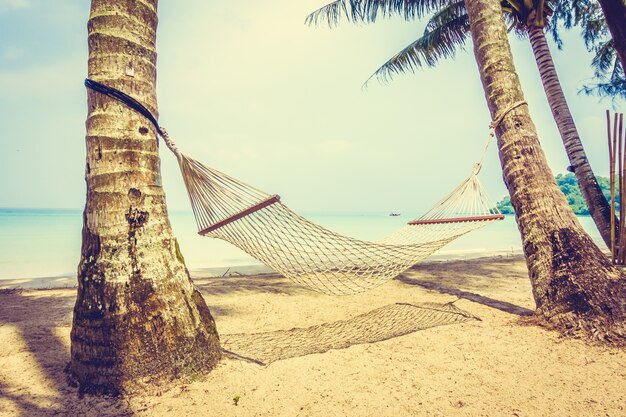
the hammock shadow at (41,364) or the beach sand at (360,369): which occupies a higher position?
the hammock shadow at (41,364)

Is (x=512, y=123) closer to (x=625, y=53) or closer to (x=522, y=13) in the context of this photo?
(x=625, y=53)

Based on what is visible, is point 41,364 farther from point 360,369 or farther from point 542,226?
point 542,226

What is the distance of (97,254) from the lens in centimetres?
143

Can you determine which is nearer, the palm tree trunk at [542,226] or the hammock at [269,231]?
the hammock at [269,231]

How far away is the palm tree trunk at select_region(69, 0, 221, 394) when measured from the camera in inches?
54.8

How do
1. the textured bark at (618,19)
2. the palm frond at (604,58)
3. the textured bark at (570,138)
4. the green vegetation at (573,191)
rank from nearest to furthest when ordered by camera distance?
1. the textured bark at (618,19)
2. the textured bark at (570,138)
3. the palm frond at (604,58)
4. the green vegetation at (573,191)

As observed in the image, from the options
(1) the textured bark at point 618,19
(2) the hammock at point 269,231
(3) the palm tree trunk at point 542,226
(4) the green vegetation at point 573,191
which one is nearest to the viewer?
(2) the hammock at point 269,231

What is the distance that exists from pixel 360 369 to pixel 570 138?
3947 mm

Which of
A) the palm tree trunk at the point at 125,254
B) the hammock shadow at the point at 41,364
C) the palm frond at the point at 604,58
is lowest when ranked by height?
the hammock shadow at the point at 41,364

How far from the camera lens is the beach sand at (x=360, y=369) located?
4.43 ft

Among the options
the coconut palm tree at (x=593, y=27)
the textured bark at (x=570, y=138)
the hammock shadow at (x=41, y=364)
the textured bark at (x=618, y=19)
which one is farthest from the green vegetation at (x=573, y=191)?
the hammock shadow at (x=41, y=364)

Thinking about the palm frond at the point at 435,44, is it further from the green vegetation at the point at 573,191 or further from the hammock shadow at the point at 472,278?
the green vegetation at the point at 573,191

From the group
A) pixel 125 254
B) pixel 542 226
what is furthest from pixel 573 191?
pixel 125 254

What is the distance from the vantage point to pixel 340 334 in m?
2.14
